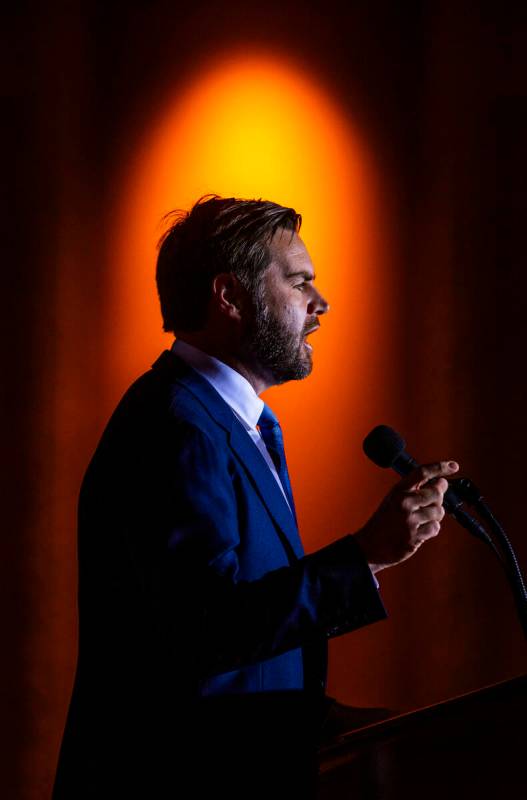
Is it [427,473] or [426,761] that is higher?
[427,473]

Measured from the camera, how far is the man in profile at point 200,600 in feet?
3.66

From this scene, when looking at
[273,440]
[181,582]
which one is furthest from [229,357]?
[181,582]

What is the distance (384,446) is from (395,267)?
3.74 feet

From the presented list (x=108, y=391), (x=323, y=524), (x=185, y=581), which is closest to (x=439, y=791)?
(x=185, y=581)

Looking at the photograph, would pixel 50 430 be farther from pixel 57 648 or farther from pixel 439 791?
pixel 439 791

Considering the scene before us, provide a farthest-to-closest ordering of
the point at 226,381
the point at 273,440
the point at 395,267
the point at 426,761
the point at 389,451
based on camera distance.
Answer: the point at 395,267
the point at 273,440
the point at 226,381
the point at 389,451
the point at 426,761

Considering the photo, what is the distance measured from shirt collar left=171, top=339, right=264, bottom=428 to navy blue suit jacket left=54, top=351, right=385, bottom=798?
8 centimetres

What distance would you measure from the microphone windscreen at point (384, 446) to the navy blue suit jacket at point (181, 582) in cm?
17

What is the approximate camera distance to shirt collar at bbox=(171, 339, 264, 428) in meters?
1.42

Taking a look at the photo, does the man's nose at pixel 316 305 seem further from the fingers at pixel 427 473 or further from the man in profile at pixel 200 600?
the fingers at pixel 427 473

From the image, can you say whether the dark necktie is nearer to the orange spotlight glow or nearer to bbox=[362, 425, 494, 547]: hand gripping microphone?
bbox=[362, 425, 494, 547]: hand gripping microphone

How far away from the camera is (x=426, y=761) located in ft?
3.43

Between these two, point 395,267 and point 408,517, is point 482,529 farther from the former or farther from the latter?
point 395,267

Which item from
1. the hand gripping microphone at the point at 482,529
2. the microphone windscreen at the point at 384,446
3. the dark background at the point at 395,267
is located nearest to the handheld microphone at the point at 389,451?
the microphone windscreen at the point at 384,446
